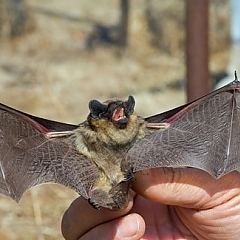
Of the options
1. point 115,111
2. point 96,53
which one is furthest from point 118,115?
point 96,53

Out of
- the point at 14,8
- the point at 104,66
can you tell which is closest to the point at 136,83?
the point at 104,66

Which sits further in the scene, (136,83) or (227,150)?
(136,83)

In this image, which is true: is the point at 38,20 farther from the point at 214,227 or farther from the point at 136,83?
the point at 214,227

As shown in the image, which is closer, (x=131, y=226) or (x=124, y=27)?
(x=131, y=226)

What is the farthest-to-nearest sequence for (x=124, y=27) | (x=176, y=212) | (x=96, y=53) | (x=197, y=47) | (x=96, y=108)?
(x=124, y=27) → (x=96, y=53) → (x=197, y=47) → (x=176, y=212) → (x=96, y=108)

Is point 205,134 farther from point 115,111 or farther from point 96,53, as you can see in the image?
point 96,53

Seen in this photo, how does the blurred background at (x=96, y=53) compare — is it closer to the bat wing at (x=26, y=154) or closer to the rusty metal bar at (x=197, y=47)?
the rusty metal bar at (x=197, y=47)

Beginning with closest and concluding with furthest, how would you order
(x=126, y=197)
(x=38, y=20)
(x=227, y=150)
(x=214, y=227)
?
(x=126, y=197) → (x=227, y=150) → (x=214, y=227) → (x=38, y=20)
